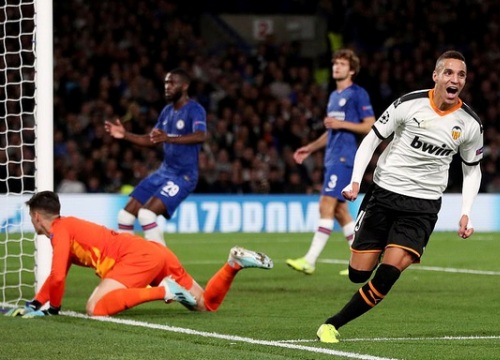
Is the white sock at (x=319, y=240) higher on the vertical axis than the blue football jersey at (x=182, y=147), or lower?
lower

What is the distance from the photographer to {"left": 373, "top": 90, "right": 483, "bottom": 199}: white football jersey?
24.6ft

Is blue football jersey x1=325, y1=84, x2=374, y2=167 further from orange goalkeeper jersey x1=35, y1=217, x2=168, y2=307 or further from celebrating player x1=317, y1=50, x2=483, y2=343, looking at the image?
celebrating player x1=317, y1=50, x2=483, y2=343

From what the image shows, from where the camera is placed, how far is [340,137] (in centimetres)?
1257

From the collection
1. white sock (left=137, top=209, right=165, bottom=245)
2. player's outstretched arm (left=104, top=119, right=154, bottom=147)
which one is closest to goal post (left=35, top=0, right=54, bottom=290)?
player's outstretched arm (left=104, top=119, right=154, bottom=147)

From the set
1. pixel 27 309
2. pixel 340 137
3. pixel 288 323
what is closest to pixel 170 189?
pixel 340 137

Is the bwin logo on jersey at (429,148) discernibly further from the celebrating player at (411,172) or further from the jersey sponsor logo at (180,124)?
the jersey sponsor logo at (180,124)

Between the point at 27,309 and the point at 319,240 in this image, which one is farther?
the point at 319,240

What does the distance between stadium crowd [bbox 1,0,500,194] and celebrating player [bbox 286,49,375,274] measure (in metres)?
8.75

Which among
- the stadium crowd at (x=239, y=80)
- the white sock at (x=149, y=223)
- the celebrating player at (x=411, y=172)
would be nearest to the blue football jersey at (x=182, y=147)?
the white sock at (x=149, y=223)

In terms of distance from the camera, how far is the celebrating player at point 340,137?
12352 mm

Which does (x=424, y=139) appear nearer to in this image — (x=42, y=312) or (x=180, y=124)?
(x=42, y=312)

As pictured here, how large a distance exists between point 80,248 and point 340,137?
458 centimetres

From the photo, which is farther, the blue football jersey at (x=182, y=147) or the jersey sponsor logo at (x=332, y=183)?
the jersey sponsor logo at (x=332, y=183)

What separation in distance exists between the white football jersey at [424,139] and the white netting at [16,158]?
3.95m
